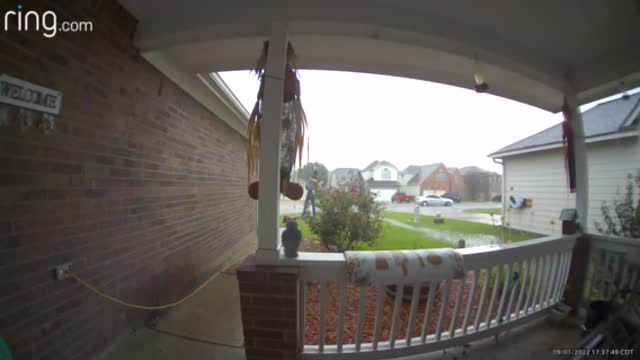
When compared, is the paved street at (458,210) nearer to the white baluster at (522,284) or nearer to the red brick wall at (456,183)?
the red brick wall at (456,183)

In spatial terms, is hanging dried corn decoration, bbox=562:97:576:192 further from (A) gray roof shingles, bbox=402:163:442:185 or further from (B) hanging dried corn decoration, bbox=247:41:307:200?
(A) gray roof shingles, bbox=402:163:442:185

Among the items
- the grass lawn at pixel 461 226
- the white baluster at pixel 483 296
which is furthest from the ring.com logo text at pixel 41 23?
the grass lawn at pixel 461 226

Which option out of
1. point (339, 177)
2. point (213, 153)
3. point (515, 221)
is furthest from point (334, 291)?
point (515, 221)

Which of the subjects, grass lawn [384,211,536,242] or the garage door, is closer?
the garage door

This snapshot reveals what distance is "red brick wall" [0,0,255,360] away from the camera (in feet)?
3.71

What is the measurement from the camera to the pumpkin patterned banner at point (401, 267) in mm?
1402

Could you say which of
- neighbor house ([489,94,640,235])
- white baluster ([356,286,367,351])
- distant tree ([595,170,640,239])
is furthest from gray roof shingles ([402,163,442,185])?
white baluster ([356,286,367,351])

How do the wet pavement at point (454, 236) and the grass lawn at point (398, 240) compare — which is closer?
the grass lawn at point (398, 240)

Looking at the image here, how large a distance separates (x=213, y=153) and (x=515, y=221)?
24.6ft

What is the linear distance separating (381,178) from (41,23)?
14.1 ft

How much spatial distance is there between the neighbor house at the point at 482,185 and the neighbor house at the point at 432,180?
36cm

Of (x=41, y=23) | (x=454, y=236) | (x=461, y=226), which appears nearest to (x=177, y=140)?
(x=41, y=23)

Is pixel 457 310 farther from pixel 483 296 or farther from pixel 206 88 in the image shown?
pixel 206 88

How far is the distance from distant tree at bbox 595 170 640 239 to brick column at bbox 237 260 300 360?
14.6 feet
